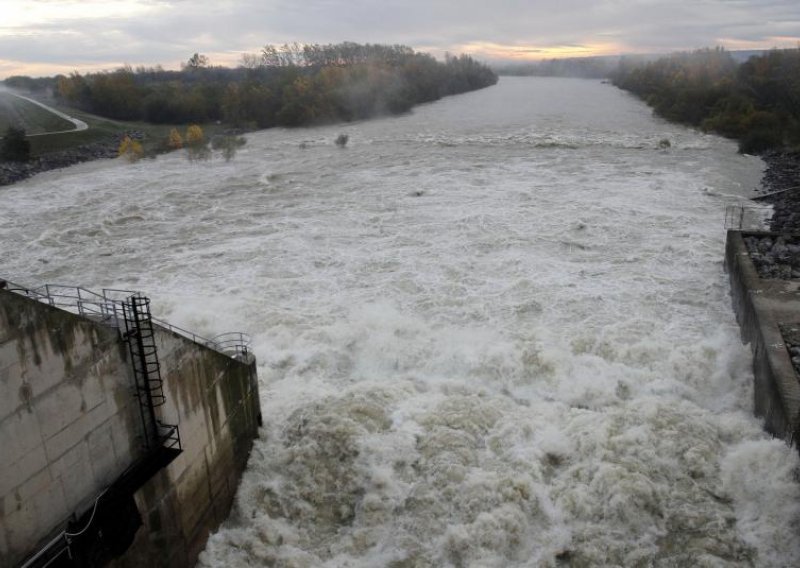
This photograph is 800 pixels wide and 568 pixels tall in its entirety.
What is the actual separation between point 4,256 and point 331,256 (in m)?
12.5

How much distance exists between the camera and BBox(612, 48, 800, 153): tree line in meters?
46.8

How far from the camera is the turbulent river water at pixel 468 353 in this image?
33.1 feet

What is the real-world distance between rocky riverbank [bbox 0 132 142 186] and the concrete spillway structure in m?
37.5

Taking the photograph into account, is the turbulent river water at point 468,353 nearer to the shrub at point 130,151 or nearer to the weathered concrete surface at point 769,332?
the weathered concrete surface at point 769,332

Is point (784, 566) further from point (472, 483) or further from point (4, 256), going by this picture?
point (4, 256)

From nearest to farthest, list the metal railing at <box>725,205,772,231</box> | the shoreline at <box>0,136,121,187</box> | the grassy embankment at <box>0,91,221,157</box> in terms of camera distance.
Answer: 1. the metal railing at <box>725,205,772,231</box>
2. the shoreline at <box>0,136,121,187</box>
3. the grassy embankment at <box>0,91,221,157</box>

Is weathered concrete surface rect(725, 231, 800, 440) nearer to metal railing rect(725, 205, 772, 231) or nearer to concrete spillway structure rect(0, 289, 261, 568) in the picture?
metal railing rect(725, 205, 772, 231)

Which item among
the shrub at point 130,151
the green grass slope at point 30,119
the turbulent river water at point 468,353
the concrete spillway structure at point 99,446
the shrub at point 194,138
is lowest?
the turbulent river water at point 468,353

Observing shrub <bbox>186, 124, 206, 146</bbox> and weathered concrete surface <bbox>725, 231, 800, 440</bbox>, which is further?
shrub <bbox>186, 124, 206, 146</bbox>

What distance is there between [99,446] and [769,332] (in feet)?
42.4

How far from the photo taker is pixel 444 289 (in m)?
19.3

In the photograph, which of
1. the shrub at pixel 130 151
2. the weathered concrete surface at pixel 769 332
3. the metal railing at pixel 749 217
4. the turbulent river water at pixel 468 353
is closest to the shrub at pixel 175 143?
the shrub at pixel 130 151

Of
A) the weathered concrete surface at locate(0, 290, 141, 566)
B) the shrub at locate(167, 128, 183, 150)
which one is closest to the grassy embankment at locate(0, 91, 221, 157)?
the shrub at locate(167, 128, 183, 150)

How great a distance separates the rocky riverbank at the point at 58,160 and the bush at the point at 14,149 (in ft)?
1.83
